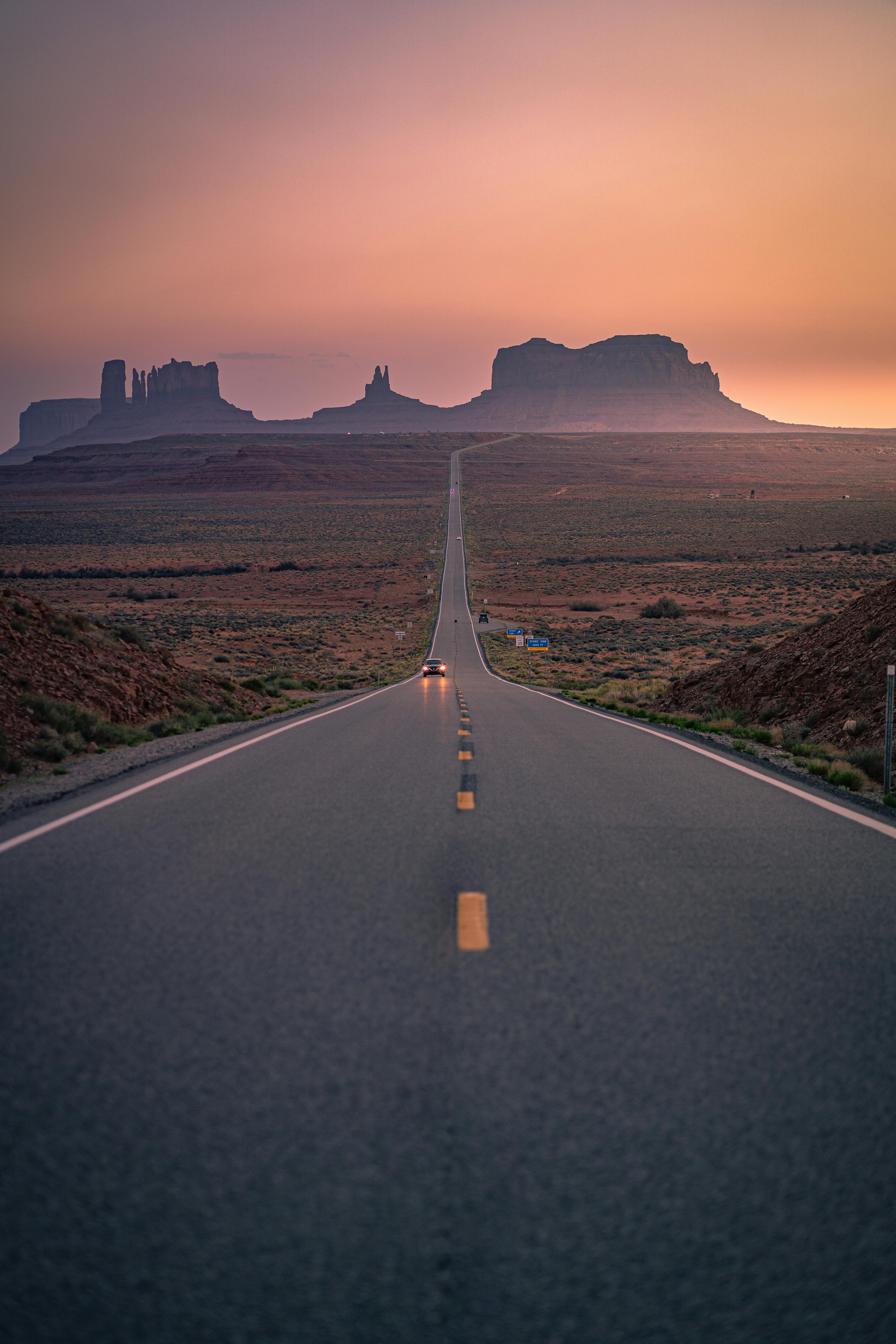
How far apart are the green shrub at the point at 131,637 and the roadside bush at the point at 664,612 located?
161 ft

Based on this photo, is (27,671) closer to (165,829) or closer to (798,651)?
(165,829)

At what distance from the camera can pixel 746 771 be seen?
10680 millimetres

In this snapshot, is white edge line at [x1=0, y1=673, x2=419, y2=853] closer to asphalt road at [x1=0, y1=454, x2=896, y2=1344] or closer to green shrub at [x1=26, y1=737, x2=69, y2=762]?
asphalt road at [x1=0, y1=454, x2=896, y2=1344]

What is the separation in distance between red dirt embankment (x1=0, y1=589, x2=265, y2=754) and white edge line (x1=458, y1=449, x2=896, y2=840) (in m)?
8.33

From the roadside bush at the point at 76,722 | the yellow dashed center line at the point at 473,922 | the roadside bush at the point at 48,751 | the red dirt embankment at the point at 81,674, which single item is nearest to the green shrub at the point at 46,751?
the roadside bush at the point at 48,751

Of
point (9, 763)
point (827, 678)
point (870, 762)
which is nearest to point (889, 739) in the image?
point (870, 762)

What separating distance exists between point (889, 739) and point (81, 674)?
13.7 m

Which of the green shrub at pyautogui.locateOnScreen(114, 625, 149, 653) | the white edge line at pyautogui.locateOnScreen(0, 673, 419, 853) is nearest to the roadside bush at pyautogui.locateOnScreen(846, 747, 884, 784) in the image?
the white edge line at pyautogui.locateOnScreen(0, 673, 419, 853)

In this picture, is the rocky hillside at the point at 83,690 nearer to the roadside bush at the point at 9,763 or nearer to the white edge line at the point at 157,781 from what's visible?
the roadside bush at the point at 9,763

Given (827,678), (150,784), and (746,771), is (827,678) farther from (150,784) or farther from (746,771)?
(150,784)

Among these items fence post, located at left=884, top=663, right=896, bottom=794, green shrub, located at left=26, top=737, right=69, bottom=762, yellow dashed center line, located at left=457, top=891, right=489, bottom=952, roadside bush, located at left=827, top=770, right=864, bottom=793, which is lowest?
green shrub, located at left=26, top=737, right=69, bottom=762

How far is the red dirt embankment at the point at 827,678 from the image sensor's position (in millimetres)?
14539

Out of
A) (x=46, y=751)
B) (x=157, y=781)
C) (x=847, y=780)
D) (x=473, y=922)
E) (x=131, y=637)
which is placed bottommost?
(x=46, y=751)

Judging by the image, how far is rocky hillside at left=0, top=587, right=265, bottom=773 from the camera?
1330 centimetres
